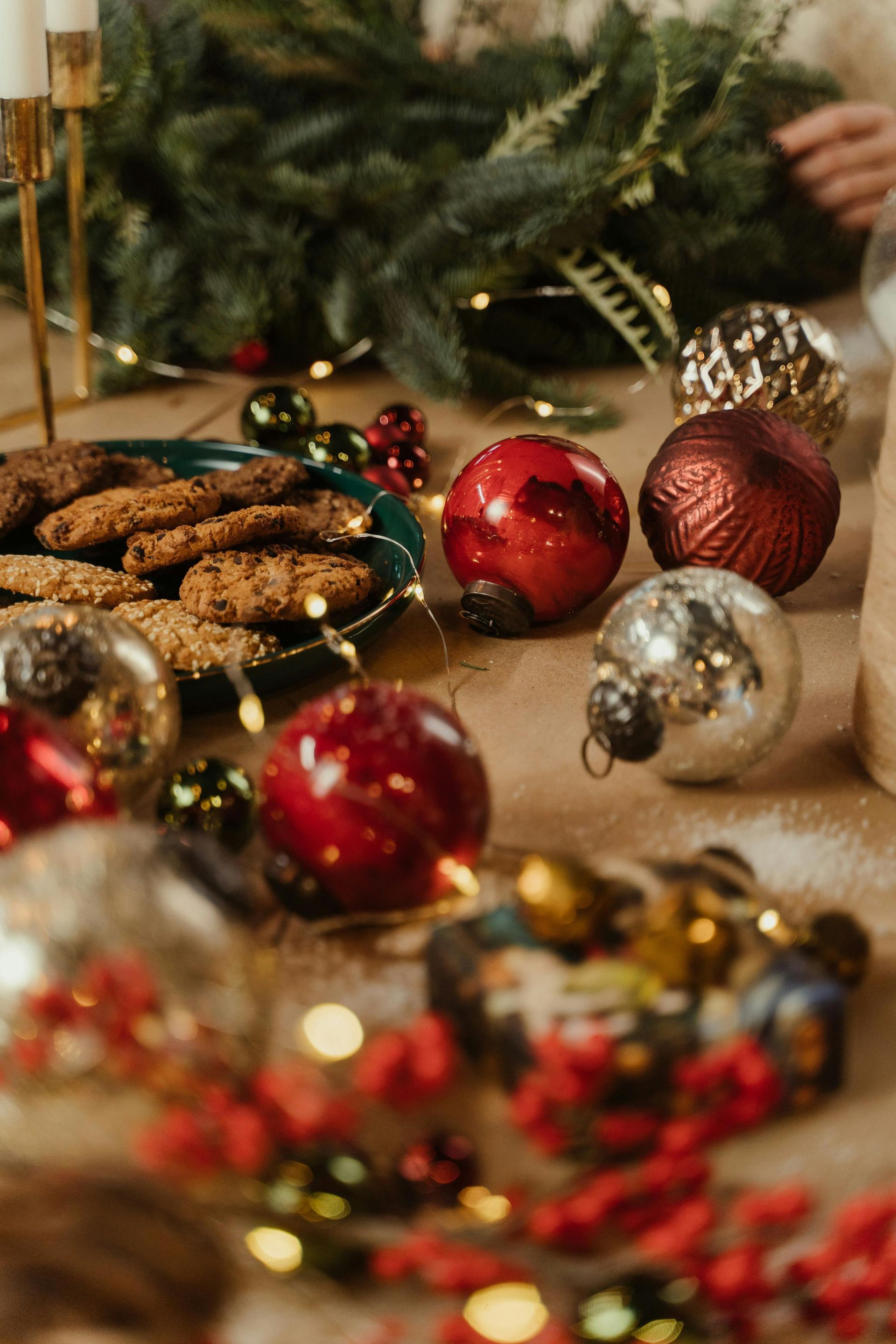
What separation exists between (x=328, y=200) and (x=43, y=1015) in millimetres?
1071

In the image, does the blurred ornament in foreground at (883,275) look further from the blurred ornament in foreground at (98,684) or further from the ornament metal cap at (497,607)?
the blurred ornament in foreground at (98,684)

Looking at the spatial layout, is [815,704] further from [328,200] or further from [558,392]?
[328,200]

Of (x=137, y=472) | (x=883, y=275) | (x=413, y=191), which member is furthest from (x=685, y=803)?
(x=413, y=191)

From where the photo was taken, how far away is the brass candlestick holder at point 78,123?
1103mm

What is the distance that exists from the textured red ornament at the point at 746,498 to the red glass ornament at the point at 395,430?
13.5 inches

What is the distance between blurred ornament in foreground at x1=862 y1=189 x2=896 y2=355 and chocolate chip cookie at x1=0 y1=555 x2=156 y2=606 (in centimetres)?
82

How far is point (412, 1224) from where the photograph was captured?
0.43 m

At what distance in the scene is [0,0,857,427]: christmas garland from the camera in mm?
1243

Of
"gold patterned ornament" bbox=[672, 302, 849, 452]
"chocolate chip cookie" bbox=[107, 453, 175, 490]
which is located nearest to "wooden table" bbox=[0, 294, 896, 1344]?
"gold patterned ornament" bbox=[672, 302, 849, 452]

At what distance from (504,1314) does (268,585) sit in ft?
1.63

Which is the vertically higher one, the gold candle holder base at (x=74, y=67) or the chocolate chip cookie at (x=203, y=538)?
the gold candle holder base at (x=74, y=67)

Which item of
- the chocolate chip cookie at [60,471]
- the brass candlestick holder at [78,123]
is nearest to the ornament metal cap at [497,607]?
the chocolate chip cookie at [60,471]

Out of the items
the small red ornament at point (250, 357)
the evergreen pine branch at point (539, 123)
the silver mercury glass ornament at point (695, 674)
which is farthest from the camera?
the small red ornament at point (250, 357)

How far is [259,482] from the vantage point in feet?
3.08
